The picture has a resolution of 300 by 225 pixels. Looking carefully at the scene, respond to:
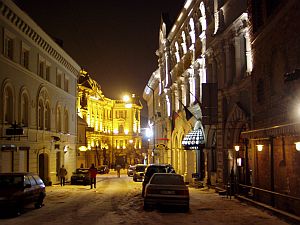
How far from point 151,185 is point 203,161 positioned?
56.1 feet

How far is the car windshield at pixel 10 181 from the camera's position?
18250mm

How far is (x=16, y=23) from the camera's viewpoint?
29672mm

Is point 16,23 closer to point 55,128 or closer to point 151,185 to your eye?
point 55,128

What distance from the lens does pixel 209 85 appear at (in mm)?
29375

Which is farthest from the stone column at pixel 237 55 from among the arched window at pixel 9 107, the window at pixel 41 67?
the window at pixel 41 67

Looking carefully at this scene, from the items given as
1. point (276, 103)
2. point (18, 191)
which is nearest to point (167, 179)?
point (276, 103)

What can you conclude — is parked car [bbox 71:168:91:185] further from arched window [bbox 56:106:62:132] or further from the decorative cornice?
the decorative cornice

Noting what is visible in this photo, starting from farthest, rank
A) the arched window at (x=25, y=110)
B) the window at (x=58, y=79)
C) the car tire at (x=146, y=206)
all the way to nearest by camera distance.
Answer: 1. the window at (x=58, y=79)
2. the arched window at (x=25, y=110)
3. the car tire at (x=146, y=206)

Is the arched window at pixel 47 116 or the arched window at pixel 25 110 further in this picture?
the arched window at pixel 47 116

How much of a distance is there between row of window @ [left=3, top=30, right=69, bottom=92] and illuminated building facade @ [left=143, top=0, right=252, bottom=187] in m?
10.5

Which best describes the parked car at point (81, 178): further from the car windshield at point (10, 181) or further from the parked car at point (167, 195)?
the car windshield at point (10, 181)

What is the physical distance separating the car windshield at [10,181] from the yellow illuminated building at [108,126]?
5751 cm

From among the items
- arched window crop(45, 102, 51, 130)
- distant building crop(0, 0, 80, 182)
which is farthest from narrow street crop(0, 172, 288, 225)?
arched window crop(45, 102, 51, 130)

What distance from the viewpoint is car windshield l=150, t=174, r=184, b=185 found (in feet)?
64.4
